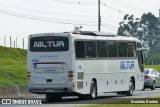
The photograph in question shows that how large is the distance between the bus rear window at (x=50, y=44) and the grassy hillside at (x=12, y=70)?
845 centimetres

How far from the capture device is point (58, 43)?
33.0 m

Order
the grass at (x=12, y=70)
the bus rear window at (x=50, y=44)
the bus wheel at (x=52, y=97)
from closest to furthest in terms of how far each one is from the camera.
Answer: the bus rear window at (x=50, y=44)
the bus wheel at (x=52, y=97)
the grass at (x=12, y=70)

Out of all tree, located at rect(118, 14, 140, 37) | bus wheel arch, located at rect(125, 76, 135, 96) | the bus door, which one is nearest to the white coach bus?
bus wheel arch, located at rect(125, 76, 135, 96)

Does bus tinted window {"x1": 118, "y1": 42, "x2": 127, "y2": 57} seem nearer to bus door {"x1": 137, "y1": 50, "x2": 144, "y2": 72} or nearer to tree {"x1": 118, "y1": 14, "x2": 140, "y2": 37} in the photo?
bus door {"x1": 137, "y1": 50, "x2": 144, "y2": 72}

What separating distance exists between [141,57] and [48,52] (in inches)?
364

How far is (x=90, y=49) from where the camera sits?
34.5m

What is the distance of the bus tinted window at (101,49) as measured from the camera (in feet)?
116

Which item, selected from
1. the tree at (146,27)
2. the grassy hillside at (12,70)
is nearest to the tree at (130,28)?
the tree at (146,27)

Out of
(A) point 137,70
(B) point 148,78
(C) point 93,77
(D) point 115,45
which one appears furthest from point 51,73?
(B) point 148,78

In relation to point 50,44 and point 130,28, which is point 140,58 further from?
point 130,28

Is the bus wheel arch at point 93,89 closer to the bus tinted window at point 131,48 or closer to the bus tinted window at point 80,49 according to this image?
the bus tinted window at point 80,49

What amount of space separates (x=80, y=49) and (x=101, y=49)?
7.82 feet

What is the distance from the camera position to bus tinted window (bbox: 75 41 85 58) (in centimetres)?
3334

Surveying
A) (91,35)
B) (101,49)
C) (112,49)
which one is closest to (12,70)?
(112,49)
